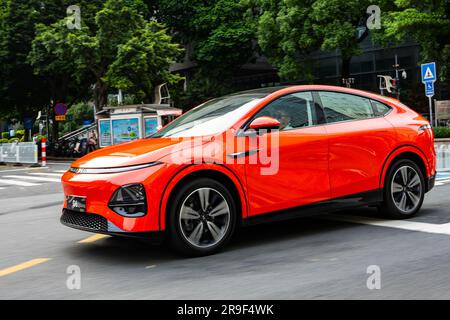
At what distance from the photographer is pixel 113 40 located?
108ft

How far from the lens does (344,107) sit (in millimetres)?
6613

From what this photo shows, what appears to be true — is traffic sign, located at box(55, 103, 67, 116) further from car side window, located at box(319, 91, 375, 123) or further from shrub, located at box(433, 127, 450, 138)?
car side window, located at box(319, 91, 375, 123)

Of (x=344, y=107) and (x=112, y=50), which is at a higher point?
(x=112, y=50)

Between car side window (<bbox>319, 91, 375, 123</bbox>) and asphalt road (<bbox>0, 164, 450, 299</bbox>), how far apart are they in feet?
3.97

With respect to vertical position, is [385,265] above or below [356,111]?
below

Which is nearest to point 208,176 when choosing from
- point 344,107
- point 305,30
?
point 344,107

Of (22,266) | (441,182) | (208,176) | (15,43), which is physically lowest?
(22,266)

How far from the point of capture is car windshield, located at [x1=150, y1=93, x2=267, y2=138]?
5.85 m

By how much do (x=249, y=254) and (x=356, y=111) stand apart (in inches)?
87.1

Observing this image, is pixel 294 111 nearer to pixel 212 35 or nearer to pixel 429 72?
pixel 429 72

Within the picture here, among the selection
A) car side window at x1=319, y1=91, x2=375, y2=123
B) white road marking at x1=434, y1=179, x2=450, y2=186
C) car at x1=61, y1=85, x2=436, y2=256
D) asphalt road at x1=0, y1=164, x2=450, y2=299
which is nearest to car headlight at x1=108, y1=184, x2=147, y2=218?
car at x1=61, y1=85, x2=436, y2=256

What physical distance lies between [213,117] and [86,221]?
164 cm

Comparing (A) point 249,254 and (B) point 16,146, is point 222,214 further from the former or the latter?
(B) point 16,146
